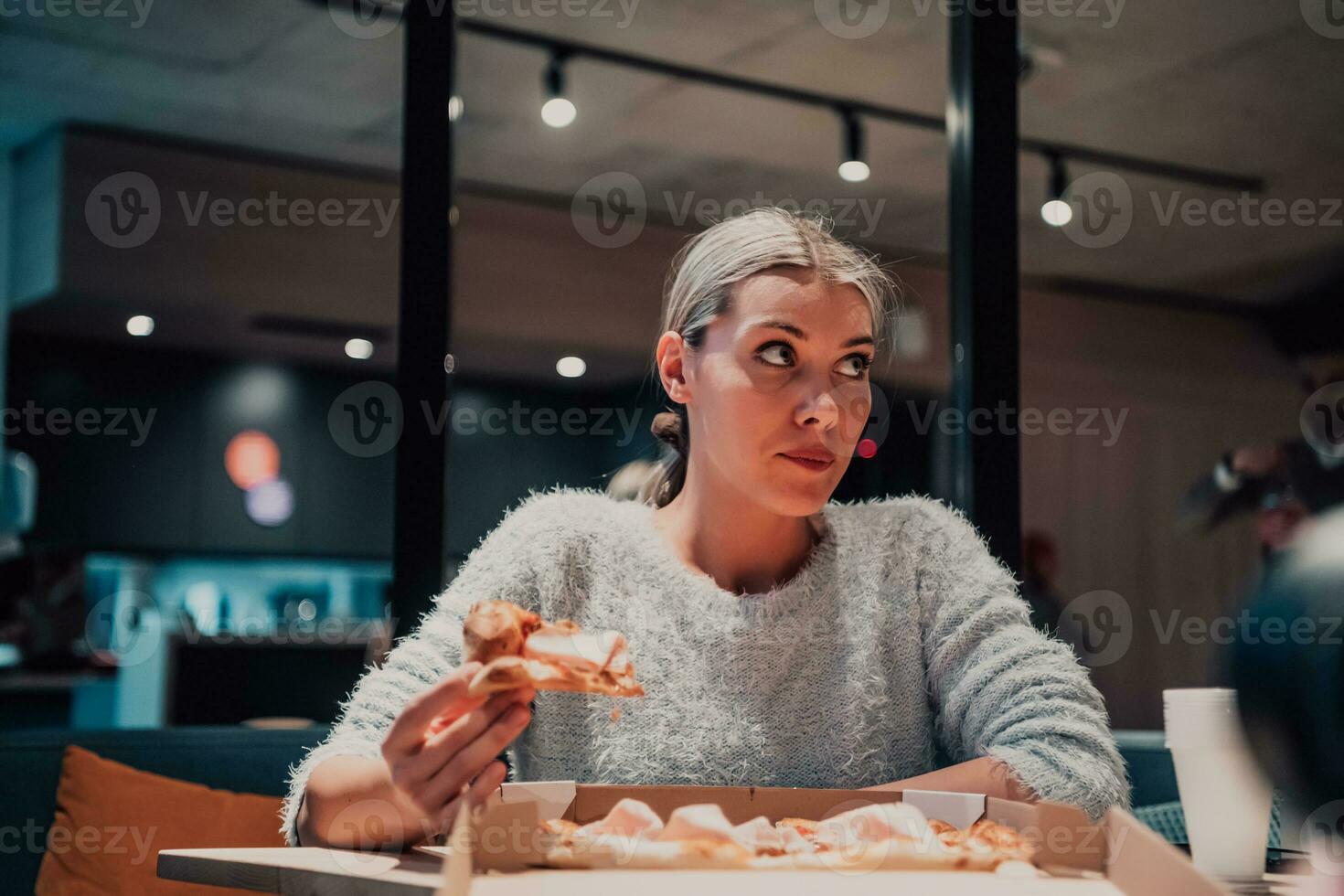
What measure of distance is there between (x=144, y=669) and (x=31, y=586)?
54 cm

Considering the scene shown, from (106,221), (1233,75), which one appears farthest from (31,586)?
(1233,75)

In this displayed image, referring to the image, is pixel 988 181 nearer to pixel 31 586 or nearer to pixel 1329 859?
pixel 1329 859

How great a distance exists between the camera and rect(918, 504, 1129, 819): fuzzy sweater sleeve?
1.14 meters

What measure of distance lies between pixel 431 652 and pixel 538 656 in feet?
1.11

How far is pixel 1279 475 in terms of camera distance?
2.98 m
